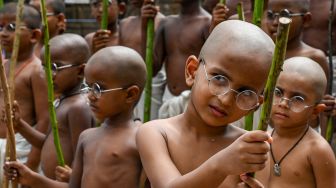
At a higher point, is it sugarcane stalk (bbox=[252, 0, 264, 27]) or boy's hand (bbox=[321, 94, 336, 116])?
sugarcane stalk (bbox=[252, 0, 264, 27])

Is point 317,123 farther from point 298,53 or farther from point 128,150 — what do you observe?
point 128,150

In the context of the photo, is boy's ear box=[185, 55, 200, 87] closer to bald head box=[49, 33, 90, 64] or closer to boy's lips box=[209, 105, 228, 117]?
boy's lips box=[209, 105, 228, 117]

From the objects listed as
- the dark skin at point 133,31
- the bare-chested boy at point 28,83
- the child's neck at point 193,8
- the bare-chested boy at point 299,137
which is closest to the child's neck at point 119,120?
the bare-chested boy at point 299,137

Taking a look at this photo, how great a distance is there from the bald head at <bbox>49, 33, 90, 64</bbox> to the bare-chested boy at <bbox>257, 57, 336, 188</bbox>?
135 cm

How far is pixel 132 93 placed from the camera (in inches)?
136

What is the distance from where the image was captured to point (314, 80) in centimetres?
344

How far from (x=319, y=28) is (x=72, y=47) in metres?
1.89

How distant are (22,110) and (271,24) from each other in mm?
1716

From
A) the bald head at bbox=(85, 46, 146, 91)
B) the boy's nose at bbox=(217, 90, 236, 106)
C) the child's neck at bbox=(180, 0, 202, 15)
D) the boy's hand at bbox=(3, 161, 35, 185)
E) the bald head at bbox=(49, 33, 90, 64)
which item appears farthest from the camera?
the child's neck at bbox=(180, 0, 202, 15)

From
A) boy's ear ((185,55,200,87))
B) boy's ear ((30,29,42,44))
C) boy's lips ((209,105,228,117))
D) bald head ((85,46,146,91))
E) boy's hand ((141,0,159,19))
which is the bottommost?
boy's ear ((30,29,42,44))

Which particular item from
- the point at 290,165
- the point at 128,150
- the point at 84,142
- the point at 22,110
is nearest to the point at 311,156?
the point at 290,165

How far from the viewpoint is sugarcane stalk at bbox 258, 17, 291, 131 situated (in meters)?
1.70

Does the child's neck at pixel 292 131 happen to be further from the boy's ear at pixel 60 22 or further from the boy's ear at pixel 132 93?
the boy's ear at pixel 60 22

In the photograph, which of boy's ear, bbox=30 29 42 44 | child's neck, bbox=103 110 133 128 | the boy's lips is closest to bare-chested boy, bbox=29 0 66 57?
boy's ear, bbox=30 29 42 44
